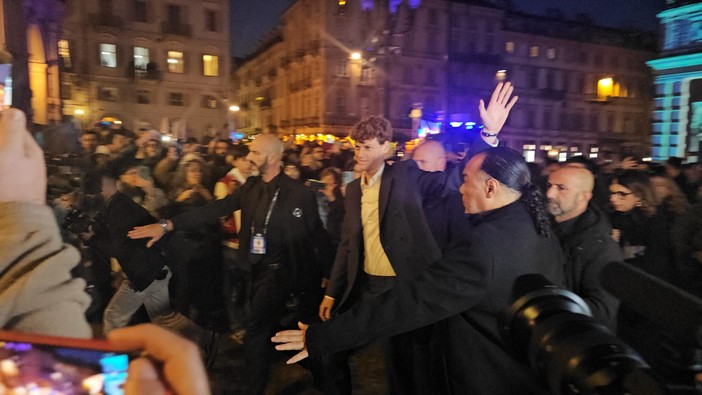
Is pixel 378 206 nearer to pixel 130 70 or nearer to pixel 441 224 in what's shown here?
pixel 441 224

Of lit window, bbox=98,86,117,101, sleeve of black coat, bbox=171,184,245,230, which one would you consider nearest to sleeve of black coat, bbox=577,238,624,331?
sleeve of black coat, bbox=171,184,245,230

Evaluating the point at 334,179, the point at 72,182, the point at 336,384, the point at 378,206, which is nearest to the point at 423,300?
the point at 378,206

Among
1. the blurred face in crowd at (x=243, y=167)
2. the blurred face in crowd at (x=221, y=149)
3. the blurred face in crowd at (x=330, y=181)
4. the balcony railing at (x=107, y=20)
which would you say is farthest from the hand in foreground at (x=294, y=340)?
the balcony railing at (x=107, y=20)

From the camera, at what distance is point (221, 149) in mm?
9781

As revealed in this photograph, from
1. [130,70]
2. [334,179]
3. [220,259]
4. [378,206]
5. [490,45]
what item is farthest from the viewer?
[490,45]

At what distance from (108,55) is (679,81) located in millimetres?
40575

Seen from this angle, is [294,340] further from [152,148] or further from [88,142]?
[88,142]

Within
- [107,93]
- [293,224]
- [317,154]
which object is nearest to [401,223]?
[293,224]

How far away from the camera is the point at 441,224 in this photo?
162 inches

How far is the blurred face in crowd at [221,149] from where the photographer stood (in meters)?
9.53

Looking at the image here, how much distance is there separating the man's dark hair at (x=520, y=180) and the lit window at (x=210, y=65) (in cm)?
4805

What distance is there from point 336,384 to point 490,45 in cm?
5784

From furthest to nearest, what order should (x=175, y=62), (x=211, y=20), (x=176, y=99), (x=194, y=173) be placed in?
(x=176, y=99)
(x=211, y=20)
(x=175, y=62)
(x=194, y=173)

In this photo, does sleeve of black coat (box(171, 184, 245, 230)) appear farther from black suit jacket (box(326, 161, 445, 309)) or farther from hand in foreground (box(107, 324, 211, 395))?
hand in foreground (box(107, 324, 211, 395))
